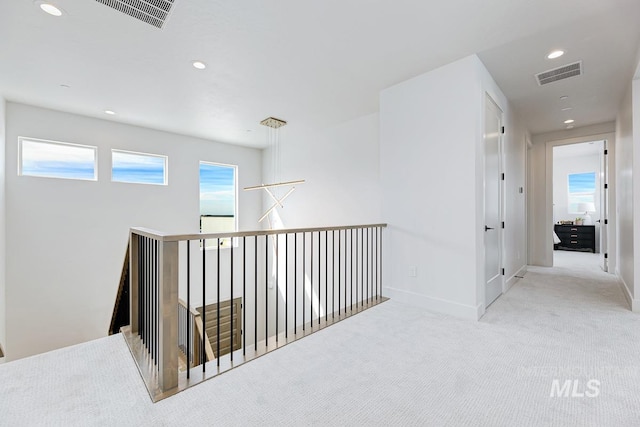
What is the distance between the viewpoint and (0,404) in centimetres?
147

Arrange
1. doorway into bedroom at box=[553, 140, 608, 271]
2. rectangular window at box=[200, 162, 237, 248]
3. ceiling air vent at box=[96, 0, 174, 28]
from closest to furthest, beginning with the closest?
ceiling air vent at box=[96, 0, 174, 28] < rectangular window at box=[200, 162, 237, 248] < doorway into bedroom at box=[553, 140, 608, 271]

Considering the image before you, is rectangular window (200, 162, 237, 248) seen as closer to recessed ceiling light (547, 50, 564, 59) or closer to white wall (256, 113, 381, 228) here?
white wall (256, 113, 381, 228)

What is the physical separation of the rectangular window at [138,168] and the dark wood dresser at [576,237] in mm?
10078

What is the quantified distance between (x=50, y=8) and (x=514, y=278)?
19.2ft

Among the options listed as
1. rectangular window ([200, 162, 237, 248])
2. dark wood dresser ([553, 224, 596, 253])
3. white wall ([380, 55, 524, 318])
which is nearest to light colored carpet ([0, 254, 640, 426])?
white wall ([380, 55, 524, 318])

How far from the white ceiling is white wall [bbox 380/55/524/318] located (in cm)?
26

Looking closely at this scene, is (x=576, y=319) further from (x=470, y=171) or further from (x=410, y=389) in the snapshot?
(x=410, y=389)

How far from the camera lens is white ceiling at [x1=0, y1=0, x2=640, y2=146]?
212cm

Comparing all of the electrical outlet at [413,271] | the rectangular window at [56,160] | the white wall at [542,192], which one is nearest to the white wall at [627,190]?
the white wall at [542,192]

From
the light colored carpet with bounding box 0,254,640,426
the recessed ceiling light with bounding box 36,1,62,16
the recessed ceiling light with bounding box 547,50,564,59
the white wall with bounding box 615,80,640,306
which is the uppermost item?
the recessed ceiling light with bounding box 36,1,62,16

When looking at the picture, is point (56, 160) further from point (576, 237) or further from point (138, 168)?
point (576, 237)

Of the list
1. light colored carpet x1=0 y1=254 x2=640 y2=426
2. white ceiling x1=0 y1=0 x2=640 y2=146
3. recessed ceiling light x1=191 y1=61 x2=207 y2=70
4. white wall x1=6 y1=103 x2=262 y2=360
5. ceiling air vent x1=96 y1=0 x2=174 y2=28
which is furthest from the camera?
white wall x1=6 y1=103 x2=262 y2=360

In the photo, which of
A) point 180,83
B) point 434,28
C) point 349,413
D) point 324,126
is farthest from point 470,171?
point 180,83

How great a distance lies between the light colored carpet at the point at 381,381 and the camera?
4.57 ft
